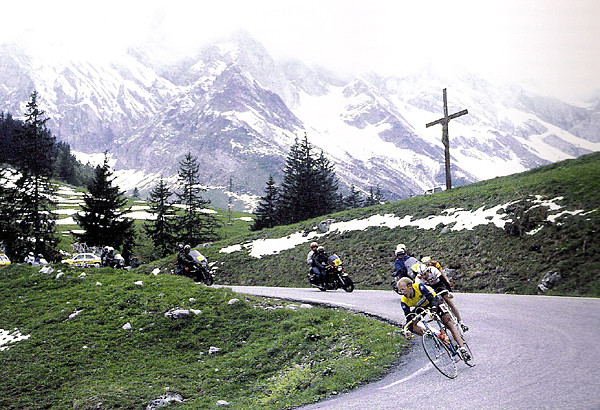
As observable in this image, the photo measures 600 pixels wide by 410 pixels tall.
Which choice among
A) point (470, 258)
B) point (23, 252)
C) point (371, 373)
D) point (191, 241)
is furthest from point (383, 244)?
point (23, 252)

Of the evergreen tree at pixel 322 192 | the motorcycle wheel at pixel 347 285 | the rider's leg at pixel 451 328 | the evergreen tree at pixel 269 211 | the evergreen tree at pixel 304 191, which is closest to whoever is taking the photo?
the rider's leg at pixel 451 328

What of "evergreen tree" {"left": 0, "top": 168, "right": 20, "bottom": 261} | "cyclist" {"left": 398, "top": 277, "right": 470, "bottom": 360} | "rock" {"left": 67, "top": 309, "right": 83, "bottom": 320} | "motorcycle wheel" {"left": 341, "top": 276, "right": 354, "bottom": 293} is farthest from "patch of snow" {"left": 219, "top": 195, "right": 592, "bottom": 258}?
"rock" {"left": 67, "top": 309, "right": 83, "bottom": 320}

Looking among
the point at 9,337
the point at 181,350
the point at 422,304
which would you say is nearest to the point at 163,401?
the point at 181,350

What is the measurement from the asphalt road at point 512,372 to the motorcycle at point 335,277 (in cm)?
891

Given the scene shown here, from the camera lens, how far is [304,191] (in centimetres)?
5969

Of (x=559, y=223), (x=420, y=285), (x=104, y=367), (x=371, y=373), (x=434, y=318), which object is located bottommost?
(x=104, y=367)

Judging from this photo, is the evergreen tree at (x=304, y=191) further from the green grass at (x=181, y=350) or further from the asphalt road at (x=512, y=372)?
the asphalt road at (x=512, y=372)

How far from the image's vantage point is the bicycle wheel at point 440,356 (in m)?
8.01

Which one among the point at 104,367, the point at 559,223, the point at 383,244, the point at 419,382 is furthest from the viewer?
the point at 383,244

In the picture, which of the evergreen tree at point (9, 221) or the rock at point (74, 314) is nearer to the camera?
the rock at point (74, 314)

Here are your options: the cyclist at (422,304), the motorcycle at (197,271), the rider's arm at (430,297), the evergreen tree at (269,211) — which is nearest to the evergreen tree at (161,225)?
the evergreen tree at (269,211)

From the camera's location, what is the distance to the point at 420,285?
8.68 metres

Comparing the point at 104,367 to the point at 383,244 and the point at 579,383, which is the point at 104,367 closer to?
the point at 579,383

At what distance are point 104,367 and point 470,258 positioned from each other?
619 inches
